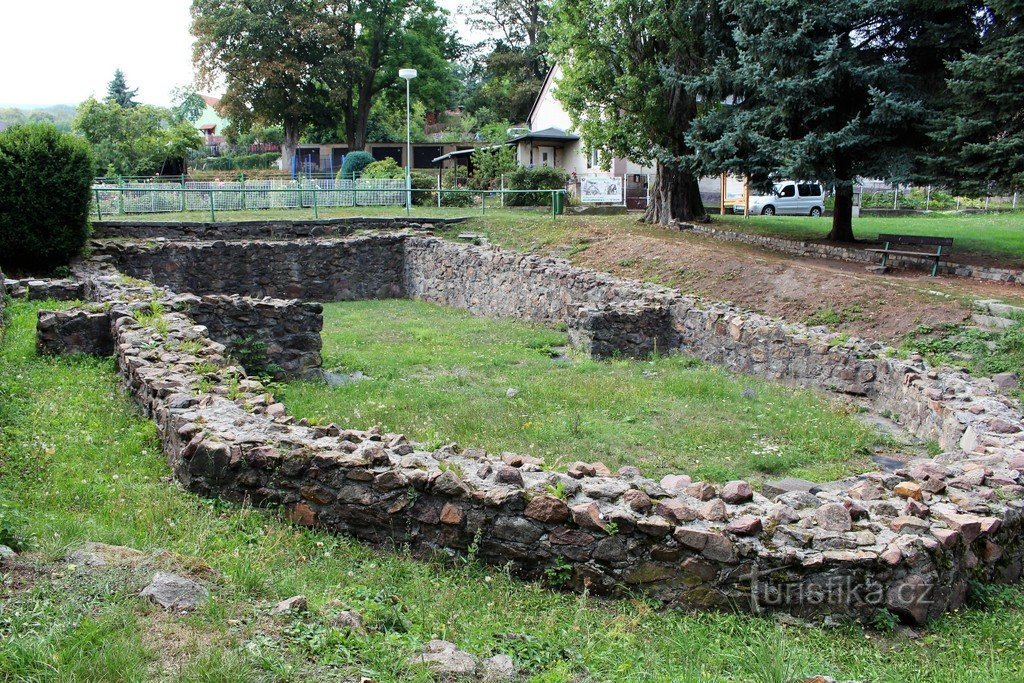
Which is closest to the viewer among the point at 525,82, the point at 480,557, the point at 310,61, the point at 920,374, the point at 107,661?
the point at 107,661

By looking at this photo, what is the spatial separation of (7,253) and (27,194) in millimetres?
1302

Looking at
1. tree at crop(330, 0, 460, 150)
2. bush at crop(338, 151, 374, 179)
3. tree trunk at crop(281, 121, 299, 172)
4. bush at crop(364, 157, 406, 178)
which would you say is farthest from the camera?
tree trunk at crop(281, 121, 299, 172)

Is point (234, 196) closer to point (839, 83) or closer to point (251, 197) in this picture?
point (251, 197)

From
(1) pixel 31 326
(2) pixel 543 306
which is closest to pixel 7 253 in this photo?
(1) pixel 31 326

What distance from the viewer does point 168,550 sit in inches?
190

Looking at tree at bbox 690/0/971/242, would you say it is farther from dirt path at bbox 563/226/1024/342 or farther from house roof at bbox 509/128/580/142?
house roof at bbox 509/128/580/142

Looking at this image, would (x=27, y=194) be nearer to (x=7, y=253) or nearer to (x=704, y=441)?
(x=7, y=253)

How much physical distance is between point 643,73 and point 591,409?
14.1m

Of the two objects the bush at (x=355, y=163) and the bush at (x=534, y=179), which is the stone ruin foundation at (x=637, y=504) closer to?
the bush at (x=534, y=179)

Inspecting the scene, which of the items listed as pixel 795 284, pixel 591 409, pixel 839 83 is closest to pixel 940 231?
pixel 839 83

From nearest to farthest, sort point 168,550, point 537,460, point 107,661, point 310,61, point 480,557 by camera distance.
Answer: point 107,661 < point 168,550 < point 480,557 < point 537,460 < point 310,61

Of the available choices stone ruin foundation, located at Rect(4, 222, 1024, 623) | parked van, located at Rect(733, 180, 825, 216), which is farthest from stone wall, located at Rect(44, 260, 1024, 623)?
parked van, located at Rect(733, 180, 825, 216)

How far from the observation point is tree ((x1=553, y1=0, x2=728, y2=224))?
20.4 metres

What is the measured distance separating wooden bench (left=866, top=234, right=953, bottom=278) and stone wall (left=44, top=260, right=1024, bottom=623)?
31.5ft
